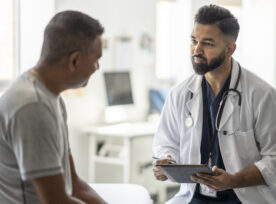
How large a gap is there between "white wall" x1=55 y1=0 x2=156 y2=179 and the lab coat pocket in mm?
2142

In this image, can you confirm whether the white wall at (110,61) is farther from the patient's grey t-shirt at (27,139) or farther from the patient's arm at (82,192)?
the patient's grey t-shirt at (27,139)

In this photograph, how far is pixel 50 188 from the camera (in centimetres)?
120

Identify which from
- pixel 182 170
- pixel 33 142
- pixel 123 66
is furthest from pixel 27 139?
pixel 123 66

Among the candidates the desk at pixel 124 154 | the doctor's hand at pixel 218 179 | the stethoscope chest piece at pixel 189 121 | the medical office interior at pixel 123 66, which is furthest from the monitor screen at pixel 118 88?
the doctor's hand at pixel 218 179

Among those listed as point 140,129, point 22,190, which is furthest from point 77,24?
point 140,129

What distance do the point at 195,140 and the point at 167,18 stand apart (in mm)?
3051

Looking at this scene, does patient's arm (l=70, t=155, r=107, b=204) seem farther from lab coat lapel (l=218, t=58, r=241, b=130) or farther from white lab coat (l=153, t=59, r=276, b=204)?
lab coat lapel (l=218, t=58, r=241, b=130)

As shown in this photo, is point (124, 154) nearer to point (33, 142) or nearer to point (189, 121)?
point (189, 121)

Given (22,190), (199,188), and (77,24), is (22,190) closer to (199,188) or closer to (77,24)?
(77,24)

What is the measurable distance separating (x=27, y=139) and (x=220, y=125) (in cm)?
110

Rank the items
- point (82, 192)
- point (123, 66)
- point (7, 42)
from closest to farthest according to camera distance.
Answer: point (82, 192)
point (7, 42)
point (123, 66)

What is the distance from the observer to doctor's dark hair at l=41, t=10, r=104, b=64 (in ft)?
4.20

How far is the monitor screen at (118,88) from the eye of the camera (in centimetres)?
413

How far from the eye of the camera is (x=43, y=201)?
3.97 feet
